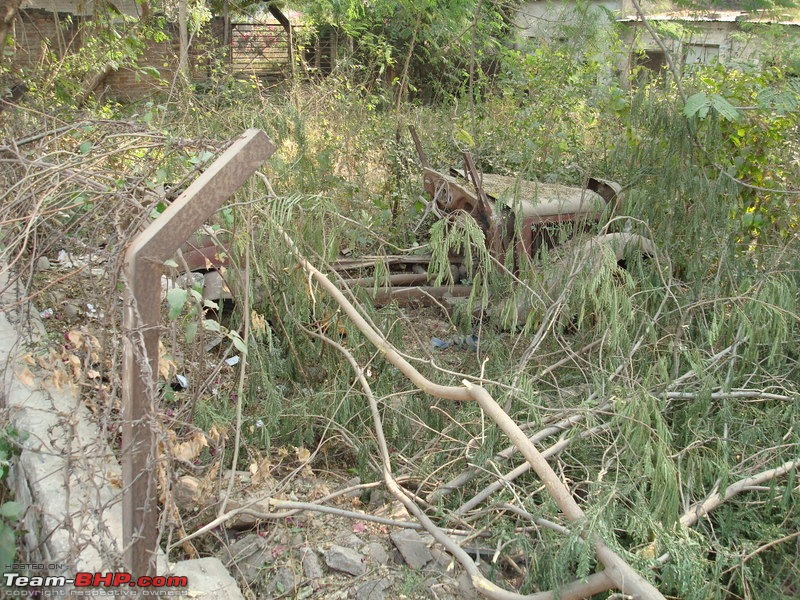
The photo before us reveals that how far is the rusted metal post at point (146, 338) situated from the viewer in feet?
5.76

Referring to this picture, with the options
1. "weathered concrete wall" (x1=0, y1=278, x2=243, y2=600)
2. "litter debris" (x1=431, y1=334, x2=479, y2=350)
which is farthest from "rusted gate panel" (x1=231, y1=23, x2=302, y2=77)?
"weathered concrete wall" (x1=0, y1=278, x2=243, y2=600)

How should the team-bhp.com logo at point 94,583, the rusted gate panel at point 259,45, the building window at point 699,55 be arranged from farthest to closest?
the rusted gate panel at point 259,45, the building window at point 699,55, the team-bhp.com logo at point 94,583

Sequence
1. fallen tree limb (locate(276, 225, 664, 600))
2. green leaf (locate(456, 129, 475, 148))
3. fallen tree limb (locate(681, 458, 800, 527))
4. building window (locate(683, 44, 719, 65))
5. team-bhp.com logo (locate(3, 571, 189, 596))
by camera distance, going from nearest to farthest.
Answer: team-bhp.com logo (locate(3, 571, 189, 596)) → fallen tree limb (locate(276, 225, 664, 600)) → fallen tree limb (locate(681, 458, 800, 527)) → building window (locate(683, 44, 719, 65)) → green leaf (locate(456, 129, 475, 148))

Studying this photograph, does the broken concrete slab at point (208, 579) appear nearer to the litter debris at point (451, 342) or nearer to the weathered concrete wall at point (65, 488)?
the weathered concrete wall at point (65, 488)

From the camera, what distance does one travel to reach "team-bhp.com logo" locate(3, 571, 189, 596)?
193cm

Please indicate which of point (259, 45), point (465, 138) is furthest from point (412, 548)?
point (259, 45)

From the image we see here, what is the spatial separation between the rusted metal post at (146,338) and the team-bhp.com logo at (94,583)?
3cm

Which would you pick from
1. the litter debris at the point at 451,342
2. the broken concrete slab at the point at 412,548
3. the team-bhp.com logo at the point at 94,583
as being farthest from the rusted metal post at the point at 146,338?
the litter debris at the point at 451,342

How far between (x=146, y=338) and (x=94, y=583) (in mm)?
739

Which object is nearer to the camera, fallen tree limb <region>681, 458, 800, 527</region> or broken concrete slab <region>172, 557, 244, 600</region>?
broken concrete slab <region>172, 557, 244, 600</region>

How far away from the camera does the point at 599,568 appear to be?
261cm

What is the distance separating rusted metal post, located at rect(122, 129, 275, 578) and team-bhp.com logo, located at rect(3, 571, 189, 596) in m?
0.03

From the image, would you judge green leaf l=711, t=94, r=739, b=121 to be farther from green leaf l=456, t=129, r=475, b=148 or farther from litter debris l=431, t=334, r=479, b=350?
green leaf l=456, t=129, r=475, b=148

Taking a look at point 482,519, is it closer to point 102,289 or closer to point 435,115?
point 102,289
